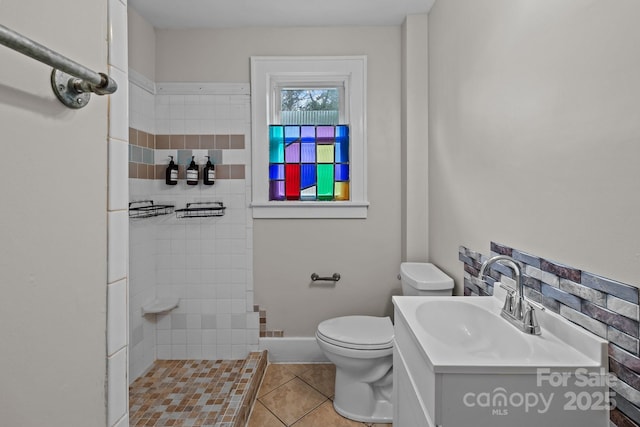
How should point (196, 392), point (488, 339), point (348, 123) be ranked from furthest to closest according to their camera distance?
point (348, 123) → point (196, 392) → point (488, 339)

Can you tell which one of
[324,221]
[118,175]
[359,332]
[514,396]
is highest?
[118,175]

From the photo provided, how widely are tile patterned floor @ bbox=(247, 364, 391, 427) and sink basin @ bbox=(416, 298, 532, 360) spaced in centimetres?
92

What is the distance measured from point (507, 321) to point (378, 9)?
199 cm

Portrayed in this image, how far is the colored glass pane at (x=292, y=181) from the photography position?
2.39 m

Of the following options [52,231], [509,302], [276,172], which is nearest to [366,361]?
[509,302]

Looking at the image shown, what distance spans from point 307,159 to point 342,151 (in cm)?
26

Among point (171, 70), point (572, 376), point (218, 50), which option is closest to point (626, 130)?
point (572, 376)

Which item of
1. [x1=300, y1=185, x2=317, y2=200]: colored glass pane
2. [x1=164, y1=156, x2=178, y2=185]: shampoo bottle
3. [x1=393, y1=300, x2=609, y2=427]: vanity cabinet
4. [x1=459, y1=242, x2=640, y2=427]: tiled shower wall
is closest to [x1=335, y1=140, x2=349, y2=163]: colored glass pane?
[x1=300, y1=185, x2=317, y2=200]: colored glass pane

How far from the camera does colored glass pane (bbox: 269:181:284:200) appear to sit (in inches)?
94.2

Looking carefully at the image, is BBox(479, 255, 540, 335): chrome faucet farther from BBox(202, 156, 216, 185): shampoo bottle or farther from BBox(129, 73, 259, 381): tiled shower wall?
BBox(202, 156, 216, 185): shampoo bottle

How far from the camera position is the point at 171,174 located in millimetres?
2277

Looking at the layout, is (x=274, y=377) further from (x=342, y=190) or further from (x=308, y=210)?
(x=342, y=190)

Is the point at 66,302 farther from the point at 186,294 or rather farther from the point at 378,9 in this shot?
the point at 378,9

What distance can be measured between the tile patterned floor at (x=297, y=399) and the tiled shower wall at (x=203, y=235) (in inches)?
13.3
